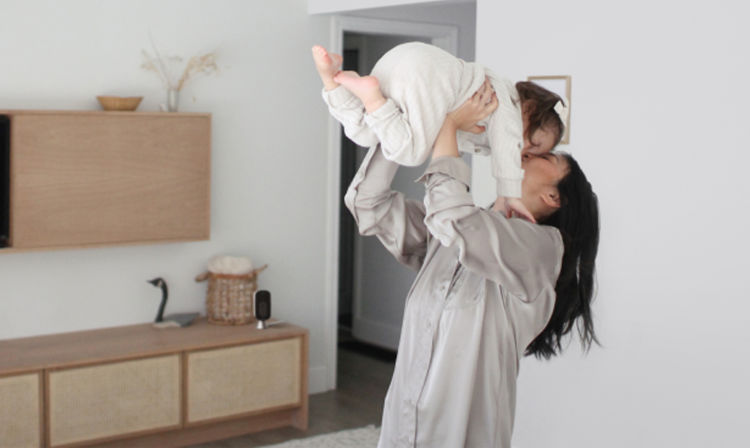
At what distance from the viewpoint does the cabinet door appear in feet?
13.0

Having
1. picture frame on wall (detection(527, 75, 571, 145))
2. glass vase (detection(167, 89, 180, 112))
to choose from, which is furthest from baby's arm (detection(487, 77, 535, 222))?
glass vase (detection(167, 89, 180, 112))

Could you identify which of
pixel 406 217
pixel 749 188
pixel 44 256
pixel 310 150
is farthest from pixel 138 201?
pixel 749 188

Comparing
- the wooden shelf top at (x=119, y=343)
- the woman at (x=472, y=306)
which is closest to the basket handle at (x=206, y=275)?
the wooden shelf top at (x=119, y=343)

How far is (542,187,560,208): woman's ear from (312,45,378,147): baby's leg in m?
0.44

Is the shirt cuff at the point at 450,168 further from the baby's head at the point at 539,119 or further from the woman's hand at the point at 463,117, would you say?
the baby's head at the point at 539,119

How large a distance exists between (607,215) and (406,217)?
5.58 ft

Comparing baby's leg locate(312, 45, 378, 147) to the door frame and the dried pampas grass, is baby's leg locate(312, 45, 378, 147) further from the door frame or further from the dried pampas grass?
the door frame

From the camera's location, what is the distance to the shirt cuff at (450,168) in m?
1.83

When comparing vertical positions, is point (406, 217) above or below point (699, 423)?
above

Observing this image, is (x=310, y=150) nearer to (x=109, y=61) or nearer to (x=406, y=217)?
(x=109, y=61)

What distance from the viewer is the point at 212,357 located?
436 centimetres

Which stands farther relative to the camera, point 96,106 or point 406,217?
point 96,106

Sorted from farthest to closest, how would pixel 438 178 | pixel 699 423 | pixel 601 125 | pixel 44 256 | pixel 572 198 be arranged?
pixel 44 256
pixel 601 125
pixel 699 423
pixel 572 198
pixel 438 178

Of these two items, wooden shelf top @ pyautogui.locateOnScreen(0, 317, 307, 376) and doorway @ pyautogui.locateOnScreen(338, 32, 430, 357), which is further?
doorway @ pyautogui.locateOnScreen(338, 32, 430, 357)
